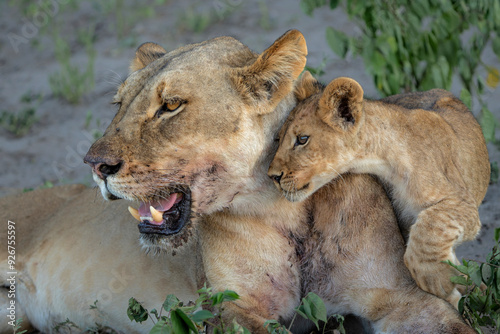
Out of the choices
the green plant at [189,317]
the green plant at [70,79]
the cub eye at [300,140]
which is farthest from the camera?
the green plant at [70,79]

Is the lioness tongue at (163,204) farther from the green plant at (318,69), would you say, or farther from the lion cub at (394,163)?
the green plant at (318,69)

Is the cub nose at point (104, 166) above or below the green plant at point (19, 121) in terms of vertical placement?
above

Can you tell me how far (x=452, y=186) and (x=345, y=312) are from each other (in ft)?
1.88

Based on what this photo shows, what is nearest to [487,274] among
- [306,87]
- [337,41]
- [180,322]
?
[306,87]

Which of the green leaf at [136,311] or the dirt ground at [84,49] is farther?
the dirt ground at [84,49]

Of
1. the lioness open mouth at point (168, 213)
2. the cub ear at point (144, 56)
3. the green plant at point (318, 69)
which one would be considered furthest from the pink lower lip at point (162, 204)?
the green plant at point (318, 69)

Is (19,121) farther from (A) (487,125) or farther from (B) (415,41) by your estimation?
(A) (487,125)

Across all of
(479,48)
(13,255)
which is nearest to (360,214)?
(13,255)

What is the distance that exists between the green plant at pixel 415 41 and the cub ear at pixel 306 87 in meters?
1.17

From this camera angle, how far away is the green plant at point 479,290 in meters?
2.36

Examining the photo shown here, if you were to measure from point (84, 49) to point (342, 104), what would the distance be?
537 centimetres

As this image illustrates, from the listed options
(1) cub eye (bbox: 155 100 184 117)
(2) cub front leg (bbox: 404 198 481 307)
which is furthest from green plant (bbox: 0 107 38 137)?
(2) cub front leg (bbox: 404 198 481 307)

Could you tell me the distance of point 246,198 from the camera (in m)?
2.47

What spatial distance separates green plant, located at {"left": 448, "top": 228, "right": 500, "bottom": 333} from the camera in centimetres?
236
